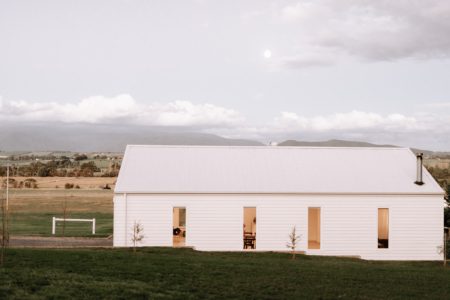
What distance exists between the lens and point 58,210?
3994 centimetres

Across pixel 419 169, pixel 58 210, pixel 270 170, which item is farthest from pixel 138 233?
pixel 58 210

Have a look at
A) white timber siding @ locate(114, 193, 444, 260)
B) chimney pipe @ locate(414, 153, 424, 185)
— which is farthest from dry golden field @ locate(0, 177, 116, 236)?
chimney pipe @ locate(414, 153, 424, 185)

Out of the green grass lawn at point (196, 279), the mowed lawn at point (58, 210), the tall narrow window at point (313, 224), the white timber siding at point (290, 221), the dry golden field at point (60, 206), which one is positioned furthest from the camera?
the dry golden field at point (60, 206)

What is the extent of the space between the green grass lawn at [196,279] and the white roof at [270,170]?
4968 mm

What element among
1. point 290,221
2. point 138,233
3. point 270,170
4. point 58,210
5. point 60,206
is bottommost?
point 58,210

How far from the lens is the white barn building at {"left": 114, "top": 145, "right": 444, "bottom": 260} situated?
21.3 metres

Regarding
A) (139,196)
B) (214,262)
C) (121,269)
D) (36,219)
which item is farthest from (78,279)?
(36,219)

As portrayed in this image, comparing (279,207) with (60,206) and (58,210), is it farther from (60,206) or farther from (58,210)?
(60,206)

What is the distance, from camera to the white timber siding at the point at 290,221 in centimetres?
2128

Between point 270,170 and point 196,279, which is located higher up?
point 270,170

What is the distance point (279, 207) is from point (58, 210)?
2314 cm

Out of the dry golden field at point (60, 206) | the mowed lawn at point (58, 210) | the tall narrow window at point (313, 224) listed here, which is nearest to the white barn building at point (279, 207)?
the tall narrow window at point (313, 224)

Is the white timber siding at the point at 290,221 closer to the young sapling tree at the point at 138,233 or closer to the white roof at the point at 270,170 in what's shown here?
the young sapling tree at the point at 138,233

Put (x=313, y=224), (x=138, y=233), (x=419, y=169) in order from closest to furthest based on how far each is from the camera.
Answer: (x=138, y=233), (x=419, y=169), (x=313, y=224)
